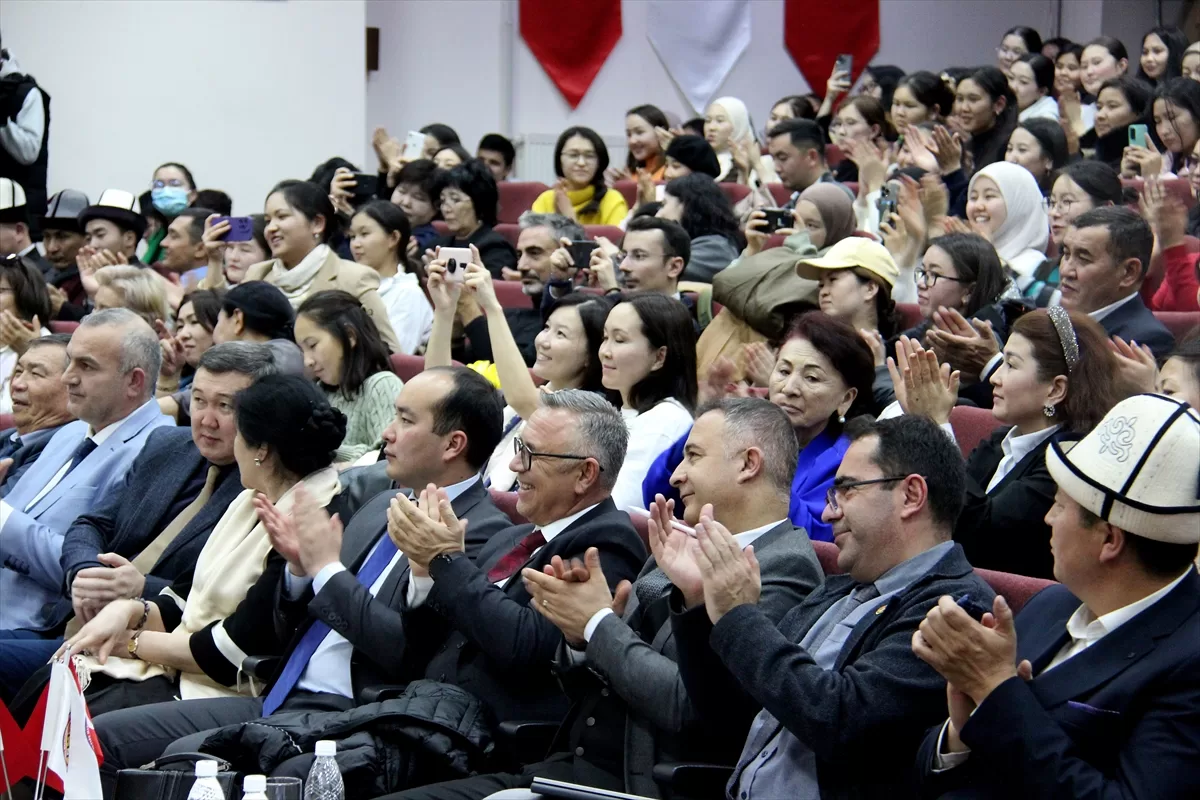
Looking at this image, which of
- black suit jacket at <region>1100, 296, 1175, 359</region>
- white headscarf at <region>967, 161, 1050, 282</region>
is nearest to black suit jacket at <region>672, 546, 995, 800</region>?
black suit jacket at <region>1100, 296, 1175, 359</region>

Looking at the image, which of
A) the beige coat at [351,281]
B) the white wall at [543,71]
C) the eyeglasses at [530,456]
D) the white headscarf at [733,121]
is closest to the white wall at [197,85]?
the white wall at [543,71]

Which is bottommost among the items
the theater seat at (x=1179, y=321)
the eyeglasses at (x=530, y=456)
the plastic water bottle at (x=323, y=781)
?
the plastic water bottle at (x=323, y=781)

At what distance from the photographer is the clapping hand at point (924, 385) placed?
3150 millimetres

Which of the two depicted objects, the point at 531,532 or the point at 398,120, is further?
the point at 398,120

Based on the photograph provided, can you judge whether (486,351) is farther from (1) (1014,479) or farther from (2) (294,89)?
(2) (294,89)

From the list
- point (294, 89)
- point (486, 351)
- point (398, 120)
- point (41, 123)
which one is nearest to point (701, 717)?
point (486, 351)

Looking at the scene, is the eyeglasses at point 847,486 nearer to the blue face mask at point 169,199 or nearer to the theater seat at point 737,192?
the theater seat at point 737,192

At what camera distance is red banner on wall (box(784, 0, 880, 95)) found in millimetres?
10492

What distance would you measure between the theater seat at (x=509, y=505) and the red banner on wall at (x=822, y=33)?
7619 millimetres

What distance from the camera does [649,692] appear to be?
2477mm

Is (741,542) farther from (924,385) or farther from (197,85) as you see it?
(197,85)

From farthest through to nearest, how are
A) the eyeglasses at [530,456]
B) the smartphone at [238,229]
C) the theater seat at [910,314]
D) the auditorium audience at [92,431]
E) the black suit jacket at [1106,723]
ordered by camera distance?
the smartphone at [238,229], the theater seat at [910,314], the auditorium audience at [92,431], the eyeglasses at [530,456], the black suit jacket at [1106,723]

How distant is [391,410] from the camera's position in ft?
13.8

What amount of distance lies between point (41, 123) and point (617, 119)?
4.04m
